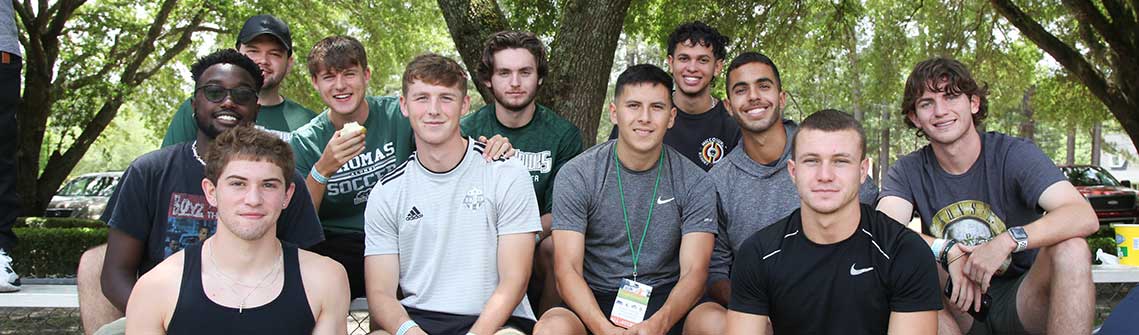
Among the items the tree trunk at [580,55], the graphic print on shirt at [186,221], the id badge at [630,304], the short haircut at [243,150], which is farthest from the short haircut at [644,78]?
the tree trunk at [580,55]

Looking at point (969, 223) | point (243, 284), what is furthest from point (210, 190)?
point (969, 223)

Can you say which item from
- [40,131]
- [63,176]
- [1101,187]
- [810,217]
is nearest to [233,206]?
[810,217]

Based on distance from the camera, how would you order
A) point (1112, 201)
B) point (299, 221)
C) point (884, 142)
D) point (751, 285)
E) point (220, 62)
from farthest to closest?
point (884, 142)
point (1112, 201)
point (220, 62)
point (299, 221)
point (751, 285)

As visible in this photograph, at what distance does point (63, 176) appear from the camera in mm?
14539

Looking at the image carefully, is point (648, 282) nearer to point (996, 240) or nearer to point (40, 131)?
point (996, 240)

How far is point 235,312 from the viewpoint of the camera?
3.20 metres

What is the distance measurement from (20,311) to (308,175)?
5105 millimetres

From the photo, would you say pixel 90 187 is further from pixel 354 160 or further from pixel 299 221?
pixel 299 221

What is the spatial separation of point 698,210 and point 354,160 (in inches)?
76.6

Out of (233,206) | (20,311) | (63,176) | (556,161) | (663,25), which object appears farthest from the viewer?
(63,176)

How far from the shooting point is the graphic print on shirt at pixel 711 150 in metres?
5.23

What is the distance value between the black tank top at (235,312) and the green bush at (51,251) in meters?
7.65

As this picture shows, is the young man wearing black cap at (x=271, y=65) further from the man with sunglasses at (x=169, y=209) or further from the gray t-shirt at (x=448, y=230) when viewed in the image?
the gray t-shirt at (x=448, y=230)

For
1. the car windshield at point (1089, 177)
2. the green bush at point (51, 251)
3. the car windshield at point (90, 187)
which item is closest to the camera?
the green bush at point (51, 251)
